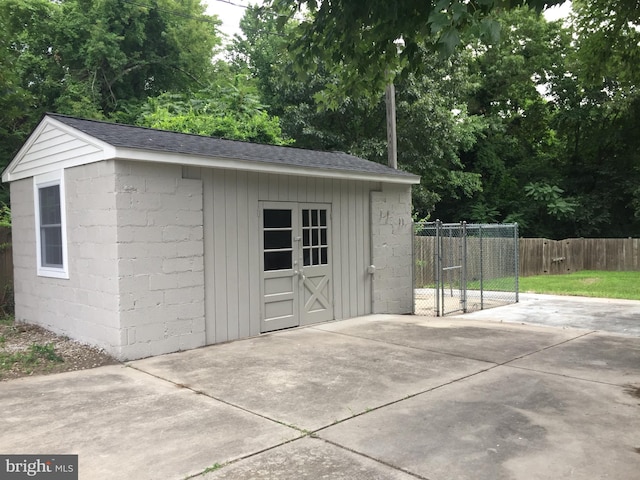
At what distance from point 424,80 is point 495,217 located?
942 cm

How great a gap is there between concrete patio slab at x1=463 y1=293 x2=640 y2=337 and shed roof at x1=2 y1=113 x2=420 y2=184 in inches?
136

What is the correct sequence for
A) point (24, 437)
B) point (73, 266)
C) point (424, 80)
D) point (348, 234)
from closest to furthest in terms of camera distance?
1. point (24, 437)
2. point (73, 266)
3. point (348, 234)
4. point (424, 80)

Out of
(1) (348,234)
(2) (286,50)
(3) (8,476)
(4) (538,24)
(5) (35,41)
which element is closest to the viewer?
(3) (8,476)

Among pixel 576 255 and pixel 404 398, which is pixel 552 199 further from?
pixel 404 398

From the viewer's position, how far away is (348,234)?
903cm

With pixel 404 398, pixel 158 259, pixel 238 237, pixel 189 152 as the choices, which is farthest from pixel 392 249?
pixel 404 398

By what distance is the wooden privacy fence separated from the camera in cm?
1839

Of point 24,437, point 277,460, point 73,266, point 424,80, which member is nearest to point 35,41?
point 424,80

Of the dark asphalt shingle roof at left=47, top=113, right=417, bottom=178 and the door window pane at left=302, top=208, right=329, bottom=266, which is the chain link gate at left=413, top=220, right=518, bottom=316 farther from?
the dark asphalt shingle roof at left=47, top=113, right=417, bottom=178

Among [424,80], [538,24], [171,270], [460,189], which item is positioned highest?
[538,24]

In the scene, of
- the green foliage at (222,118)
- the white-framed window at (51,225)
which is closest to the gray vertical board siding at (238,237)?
the white-framed window at (51,225)

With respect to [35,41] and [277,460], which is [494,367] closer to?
[277,460]

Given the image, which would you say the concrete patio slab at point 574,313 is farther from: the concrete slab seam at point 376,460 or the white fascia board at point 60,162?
the white fascia board at point 60,162

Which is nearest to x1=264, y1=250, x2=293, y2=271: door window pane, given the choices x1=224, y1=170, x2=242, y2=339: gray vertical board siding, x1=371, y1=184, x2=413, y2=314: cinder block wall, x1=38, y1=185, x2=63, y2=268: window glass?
x1=224, y1=170, x2=242, y2=339: gray vertical board siding
